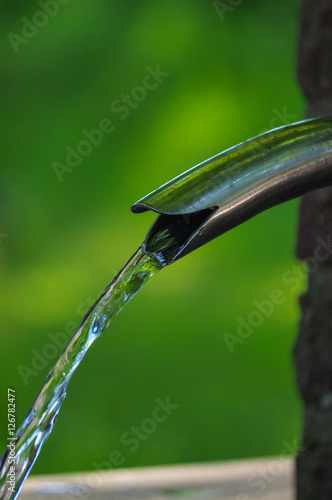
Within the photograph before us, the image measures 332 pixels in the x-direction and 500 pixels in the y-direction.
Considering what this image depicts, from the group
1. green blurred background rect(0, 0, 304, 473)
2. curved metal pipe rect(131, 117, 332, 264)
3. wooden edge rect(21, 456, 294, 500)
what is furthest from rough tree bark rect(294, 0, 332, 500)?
green blurred background rect(0, 0, 304, 473)

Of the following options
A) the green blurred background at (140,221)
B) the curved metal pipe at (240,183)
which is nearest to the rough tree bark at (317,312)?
the curved metal pipe at (240,183)

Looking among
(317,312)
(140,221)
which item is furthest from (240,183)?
(140,221)

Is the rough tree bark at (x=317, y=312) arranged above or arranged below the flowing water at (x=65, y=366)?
below

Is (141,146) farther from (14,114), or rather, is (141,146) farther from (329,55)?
(329,55)

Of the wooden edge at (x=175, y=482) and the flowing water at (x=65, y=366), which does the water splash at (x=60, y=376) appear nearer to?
the flowing water at (x=65, y=366)

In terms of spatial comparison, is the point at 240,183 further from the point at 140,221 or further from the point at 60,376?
the point at 140,221

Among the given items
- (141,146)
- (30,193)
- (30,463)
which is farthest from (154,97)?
(30,463)

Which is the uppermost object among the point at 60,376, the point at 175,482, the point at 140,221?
the point at 60,376
